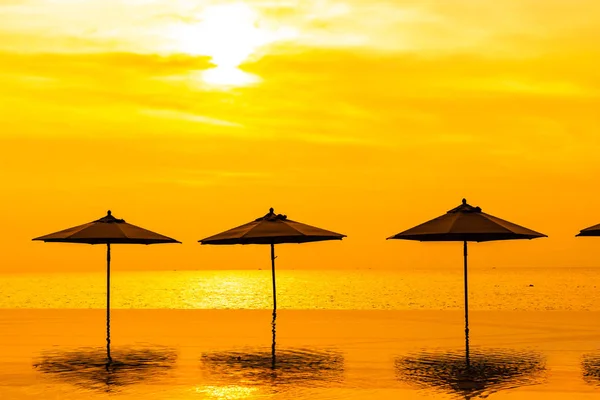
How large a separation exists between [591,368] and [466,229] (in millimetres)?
3794

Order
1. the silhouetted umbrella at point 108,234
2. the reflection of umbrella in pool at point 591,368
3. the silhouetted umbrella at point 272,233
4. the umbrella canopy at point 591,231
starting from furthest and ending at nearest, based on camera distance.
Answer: the silhouetted umbrella at point 272,233 < the silhouetted umbrella at point 108,234 < the umbrella canopy at point 591,231 < the reflection of umbrella in pool at point 591,368

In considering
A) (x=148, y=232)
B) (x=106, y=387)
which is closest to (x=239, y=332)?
(x=148, y=232)

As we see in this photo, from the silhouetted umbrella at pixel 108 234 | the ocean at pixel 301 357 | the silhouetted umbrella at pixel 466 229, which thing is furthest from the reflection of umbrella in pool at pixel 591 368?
the silhouetted umbrella at pixel 108 234

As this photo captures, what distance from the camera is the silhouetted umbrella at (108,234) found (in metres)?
20.5

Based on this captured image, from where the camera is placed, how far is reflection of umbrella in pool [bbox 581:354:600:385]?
1550 centimetres

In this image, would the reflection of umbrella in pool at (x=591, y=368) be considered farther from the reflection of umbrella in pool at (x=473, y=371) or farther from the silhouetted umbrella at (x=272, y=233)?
the silhouetted umbrella at (x=272, y=233)

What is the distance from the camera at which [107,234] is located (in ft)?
67.7

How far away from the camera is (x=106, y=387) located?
14.6 m

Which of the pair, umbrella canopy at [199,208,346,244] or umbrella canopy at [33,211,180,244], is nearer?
umbrella canopy at [33,211,180,244]

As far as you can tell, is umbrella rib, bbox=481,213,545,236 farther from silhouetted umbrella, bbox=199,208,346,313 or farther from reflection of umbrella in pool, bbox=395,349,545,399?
silhouetted umbrella, bbox=199,208,346,313

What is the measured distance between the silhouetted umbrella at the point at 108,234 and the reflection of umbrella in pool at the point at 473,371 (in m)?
6.94

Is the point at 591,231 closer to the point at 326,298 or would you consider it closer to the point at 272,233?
the point at 272,233

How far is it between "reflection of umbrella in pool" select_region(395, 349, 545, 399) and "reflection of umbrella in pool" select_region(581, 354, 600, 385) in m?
0.79

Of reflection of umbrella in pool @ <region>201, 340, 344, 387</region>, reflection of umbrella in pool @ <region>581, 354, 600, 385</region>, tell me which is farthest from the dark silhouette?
reflection of umbrella in pool @ <region>581, 354, 600, 385</region>
